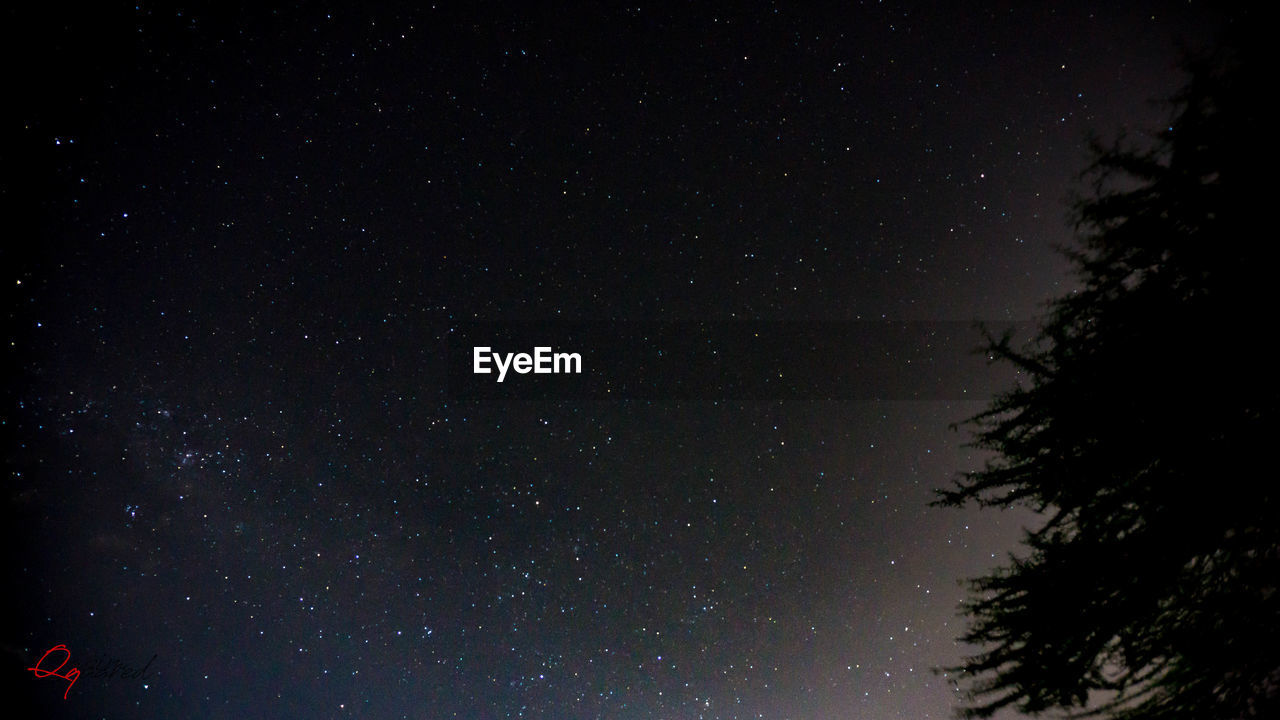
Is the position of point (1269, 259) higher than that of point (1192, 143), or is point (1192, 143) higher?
point (1192, 143)

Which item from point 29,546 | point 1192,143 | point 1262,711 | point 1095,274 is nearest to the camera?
point 1262,711

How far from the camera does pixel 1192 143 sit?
2.57 m

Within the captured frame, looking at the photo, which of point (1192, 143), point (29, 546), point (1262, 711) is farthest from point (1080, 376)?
point (29, 546)

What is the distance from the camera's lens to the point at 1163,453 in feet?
7.80

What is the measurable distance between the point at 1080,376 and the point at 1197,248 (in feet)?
2.50

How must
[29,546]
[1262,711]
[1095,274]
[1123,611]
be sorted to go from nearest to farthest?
[1262,711] < [1123,611] < [1095,274] < [29,546]

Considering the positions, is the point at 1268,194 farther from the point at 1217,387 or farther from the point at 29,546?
the point at 29,546

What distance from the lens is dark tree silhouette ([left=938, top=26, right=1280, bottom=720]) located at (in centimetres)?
220

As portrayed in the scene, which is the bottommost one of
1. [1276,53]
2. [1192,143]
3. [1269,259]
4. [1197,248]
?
[1269,259]

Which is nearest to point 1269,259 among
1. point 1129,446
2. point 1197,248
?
point 1197,248

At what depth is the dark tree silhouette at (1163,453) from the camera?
86.7 inches

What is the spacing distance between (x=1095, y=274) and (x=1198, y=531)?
1.44m

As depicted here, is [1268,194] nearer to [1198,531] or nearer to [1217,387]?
[1217,387]

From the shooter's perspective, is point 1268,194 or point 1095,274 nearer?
point 1268,194
